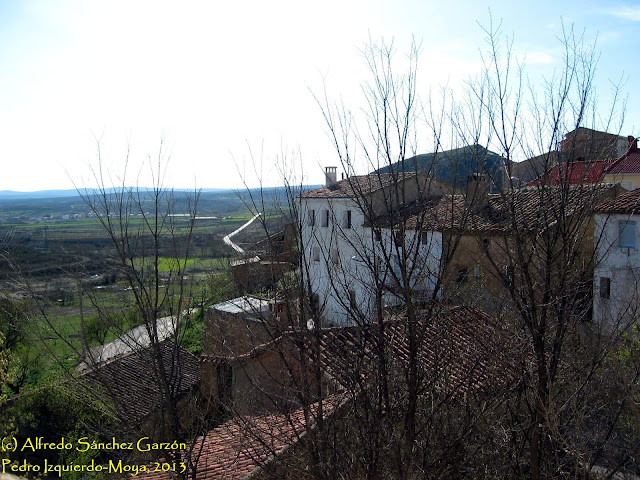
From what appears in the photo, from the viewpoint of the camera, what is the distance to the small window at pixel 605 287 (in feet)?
42.4

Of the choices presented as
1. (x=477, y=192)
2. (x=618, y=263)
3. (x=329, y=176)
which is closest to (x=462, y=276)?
(x=477, y=192)

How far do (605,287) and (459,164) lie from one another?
9653 millimetres

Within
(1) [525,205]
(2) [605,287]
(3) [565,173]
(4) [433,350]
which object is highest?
(3) [565,173]

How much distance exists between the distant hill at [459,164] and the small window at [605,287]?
8.97 m

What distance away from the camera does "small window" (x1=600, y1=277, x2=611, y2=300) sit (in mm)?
12930

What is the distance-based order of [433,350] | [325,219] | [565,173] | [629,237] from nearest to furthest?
[565,173]
[433,350]
[629,237]
[325,219]

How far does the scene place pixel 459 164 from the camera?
528cm

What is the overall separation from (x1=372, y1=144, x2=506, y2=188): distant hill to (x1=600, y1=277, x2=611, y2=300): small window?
8.97 metres

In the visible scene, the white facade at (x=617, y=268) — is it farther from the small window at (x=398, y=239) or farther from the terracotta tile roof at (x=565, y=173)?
the small window at (x=398, y=239)

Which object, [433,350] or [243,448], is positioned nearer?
[243,448]

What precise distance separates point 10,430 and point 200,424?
928 cm

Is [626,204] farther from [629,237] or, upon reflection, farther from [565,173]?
[565,173]

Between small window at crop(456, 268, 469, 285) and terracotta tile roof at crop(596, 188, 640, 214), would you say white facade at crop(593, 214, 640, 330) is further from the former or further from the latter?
small window at crop(456, 268, 469, 285)

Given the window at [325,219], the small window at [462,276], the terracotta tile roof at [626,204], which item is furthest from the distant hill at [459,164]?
the window at [325,219]
